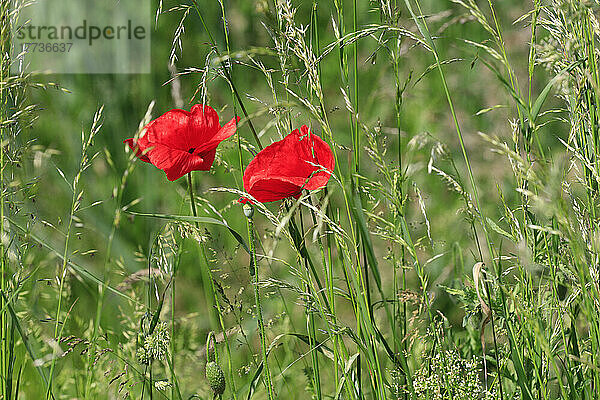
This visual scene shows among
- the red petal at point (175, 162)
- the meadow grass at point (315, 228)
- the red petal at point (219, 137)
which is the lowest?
the meadow grass at point (315, 228)

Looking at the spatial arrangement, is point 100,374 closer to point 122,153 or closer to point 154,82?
point 122,153

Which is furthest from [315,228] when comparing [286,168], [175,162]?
[175,162]

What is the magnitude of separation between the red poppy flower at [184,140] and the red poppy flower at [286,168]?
0.05 metres

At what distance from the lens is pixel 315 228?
0.71 meters

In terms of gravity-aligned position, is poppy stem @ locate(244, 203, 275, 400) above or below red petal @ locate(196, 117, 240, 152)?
below

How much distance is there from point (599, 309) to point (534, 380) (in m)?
0.14

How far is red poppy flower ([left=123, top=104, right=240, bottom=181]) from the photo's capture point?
77cm

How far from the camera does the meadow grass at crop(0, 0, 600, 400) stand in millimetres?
695

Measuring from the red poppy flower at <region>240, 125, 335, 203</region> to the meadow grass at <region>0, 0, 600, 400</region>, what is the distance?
21 millimetres

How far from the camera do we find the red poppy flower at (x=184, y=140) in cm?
77

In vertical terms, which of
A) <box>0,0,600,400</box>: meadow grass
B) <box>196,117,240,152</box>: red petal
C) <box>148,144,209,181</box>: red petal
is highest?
<box>196,117,240,152</box>: red petal

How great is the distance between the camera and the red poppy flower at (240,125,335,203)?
72 cm

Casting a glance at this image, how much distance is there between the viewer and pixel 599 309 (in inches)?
26.0

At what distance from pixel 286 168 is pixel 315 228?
6 centimetres
